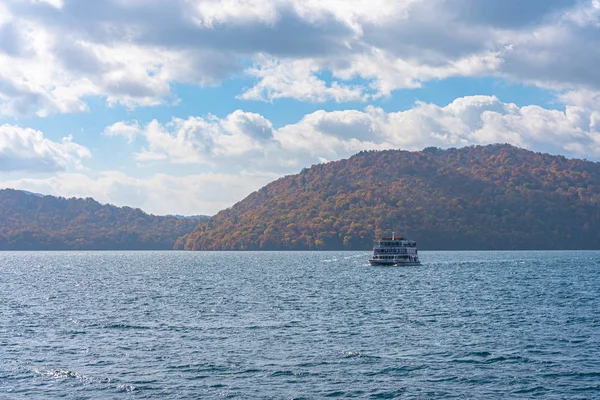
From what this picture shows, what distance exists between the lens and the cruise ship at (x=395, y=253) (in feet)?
615

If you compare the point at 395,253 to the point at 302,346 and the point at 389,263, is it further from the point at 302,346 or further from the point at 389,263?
the point at 302,346

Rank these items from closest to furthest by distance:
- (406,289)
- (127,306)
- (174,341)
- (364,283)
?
(174,341) → (127,306) → (406,289) → (364,283)

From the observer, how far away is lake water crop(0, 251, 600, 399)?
42562 millimetres

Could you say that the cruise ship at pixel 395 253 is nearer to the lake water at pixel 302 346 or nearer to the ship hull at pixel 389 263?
the ship hull at pixel 389 263

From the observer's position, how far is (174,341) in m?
58.6

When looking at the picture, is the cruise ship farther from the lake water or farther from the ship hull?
the lake water

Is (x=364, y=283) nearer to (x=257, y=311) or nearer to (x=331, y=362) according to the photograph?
(x=257, y=311)

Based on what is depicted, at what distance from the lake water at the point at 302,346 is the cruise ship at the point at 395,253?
8346 cm

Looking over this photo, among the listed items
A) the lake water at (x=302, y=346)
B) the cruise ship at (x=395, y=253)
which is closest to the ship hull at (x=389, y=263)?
the cruise ship at (x=395, y=253)

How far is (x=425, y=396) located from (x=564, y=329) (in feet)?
103

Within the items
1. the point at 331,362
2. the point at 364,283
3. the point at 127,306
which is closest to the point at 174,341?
the point at 331,362

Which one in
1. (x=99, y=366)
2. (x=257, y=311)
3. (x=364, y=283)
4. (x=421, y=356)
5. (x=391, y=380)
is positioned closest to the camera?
(x=391, y=380)

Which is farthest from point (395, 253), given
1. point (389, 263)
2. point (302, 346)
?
point (302, 346)

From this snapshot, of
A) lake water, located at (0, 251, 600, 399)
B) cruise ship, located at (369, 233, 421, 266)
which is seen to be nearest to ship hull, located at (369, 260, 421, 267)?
cruise ship, located at (369, 233, 421, 266)
